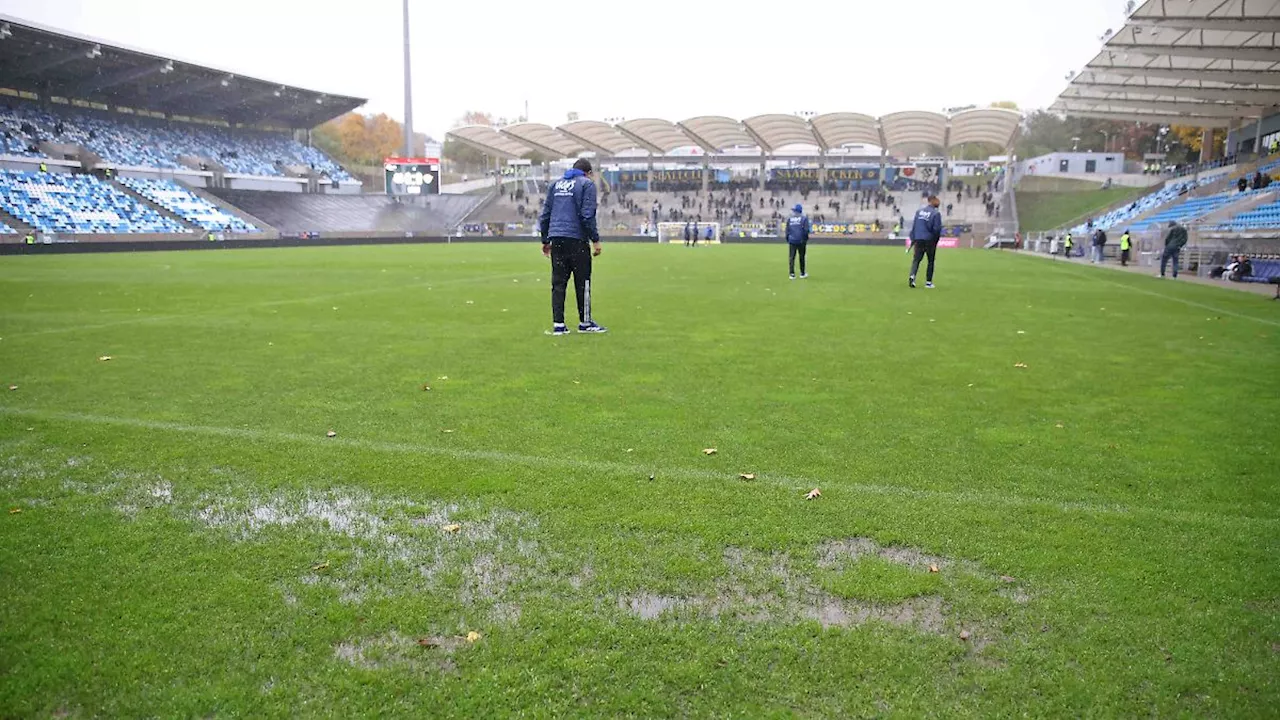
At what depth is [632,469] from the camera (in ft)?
14.3

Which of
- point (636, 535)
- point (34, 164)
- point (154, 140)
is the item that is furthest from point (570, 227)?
point (154, 140)

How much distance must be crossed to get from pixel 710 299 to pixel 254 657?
39.0 ft

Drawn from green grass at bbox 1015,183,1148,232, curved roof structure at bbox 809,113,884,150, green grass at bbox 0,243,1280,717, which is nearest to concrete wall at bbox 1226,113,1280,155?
green grass at bbox 1015,183,1148,232

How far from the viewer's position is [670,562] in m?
3.20

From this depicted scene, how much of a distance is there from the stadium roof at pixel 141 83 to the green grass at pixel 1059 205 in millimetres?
53989

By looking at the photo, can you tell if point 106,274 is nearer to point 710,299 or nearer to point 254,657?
point 710,299

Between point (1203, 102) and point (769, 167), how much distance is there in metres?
36.0

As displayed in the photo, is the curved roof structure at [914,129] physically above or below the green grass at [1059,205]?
above

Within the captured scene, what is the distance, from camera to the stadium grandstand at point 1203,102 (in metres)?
23.8

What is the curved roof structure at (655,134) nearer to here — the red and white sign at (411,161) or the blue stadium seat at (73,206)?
the red and white sign at (411,161)

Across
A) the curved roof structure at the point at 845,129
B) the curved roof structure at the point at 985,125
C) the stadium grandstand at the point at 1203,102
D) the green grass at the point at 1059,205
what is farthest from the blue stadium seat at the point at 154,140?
the green grass at the point at 1059,205

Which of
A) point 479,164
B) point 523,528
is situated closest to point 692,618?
point 523,528

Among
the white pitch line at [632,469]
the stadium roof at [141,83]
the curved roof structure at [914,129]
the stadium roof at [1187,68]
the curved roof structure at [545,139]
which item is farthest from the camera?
the curved roof structure at [545,139]

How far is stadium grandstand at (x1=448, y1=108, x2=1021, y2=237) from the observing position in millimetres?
57625
